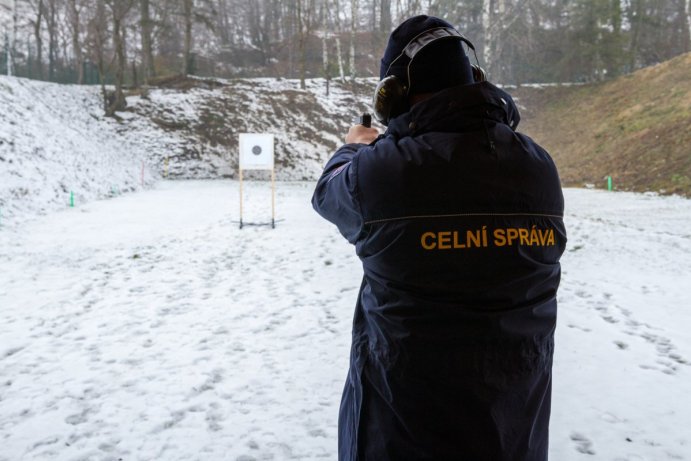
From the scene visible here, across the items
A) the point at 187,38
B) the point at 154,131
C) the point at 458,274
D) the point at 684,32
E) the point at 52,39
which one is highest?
the point at 684,32

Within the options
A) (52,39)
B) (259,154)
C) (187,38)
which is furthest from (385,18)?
(259,154)

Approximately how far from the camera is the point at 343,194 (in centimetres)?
117

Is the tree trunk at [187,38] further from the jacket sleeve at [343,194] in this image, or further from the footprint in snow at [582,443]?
the jacket sleeve at [343,194]

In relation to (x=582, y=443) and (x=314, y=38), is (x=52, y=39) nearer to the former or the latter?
(x=314, y=38)

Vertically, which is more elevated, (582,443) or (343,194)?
(343,194)

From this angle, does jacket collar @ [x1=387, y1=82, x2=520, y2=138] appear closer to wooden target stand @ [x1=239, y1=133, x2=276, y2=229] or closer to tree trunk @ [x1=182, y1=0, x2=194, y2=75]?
wooden target stand @ [x1=239, y1=133, x2=276, y2=229]

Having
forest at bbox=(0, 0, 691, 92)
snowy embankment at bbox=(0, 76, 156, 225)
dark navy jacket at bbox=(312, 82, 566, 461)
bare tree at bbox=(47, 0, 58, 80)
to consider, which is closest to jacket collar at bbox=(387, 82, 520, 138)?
dark navy jacket at bbox=(312, 82, 566, 461)

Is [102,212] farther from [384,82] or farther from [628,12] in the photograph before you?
[628,12]

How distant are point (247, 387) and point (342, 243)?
496 centimetres

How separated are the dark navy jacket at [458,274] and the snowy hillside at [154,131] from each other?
40.8 ft

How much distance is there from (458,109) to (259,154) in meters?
9.69

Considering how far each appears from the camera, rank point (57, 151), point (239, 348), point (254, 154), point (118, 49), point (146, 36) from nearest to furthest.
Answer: point (239, 348)
point (254, 154)
point (57, 151)
point (118, 49)
point (146, 36)

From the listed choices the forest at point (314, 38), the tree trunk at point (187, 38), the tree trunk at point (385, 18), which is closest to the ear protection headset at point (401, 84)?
the forest at point (314, 38)

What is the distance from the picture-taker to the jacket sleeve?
114 cm
